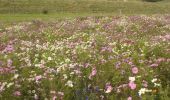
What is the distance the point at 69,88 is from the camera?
24.3 ft

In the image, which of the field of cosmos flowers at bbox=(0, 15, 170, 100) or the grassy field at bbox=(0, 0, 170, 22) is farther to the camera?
the grassy field at bbox=(0, 0, 170, 22)

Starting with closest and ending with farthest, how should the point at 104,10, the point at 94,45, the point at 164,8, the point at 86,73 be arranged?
the point at 86,73, the point at 94,45, the point at 104,10, the point at 164,8

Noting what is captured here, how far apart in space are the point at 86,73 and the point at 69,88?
2.72 ft

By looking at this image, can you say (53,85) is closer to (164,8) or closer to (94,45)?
(94,45)

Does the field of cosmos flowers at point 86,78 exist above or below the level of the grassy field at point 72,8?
above

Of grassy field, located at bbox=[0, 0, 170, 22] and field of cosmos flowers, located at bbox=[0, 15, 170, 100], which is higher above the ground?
field of cosmos flowers, located at bbox=[0, 15, 170, 100]

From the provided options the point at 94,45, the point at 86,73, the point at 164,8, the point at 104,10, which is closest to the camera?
the point at 86,73

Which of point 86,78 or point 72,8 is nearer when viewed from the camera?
point 86,78

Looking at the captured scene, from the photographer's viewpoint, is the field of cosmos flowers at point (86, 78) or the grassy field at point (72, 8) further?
the grassy field at point (72, 8)

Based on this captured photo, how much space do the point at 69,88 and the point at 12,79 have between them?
1078mm

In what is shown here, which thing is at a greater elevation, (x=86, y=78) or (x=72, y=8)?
(x=86, y=78)

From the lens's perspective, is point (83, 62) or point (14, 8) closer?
point (83, 62)

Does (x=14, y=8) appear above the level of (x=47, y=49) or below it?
below

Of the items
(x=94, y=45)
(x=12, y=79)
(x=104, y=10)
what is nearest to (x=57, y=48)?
(x=94, y=45)
